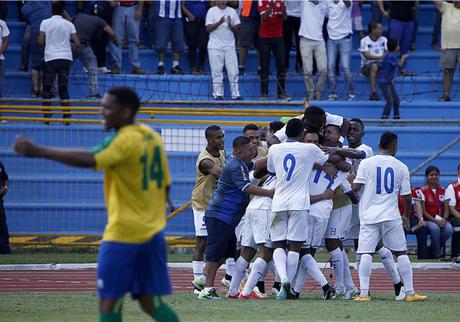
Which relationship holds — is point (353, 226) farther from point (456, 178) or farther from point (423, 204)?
point (456, 178)

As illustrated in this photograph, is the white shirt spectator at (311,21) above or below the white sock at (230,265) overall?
above

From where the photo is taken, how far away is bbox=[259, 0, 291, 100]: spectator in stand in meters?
24.4

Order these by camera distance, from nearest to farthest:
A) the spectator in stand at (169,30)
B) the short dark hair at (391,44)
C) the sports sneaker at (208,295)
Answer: the sports sneaker at (208,295) → the short dark hair at (391,44) → the spectator in stand at (169,30)

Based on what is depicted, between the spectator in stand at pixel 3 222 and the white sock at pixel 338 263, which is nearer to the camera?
the white sock at pixel 338 263

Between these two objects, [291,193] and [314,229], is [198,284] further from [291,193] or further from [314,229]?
[291,193]

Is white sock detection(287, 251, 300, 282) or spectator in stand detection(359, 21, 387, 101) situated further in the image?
spectator in stand detection(359, 21, 387, 101)

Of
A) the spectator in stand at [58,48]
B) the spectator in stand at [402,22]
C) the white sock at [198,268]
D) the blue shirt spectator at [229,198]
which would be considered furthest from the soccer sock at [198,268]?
the spectator in stand at [402,22]

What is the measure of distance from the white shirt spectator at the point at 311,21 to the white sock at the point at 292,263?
11.7 m

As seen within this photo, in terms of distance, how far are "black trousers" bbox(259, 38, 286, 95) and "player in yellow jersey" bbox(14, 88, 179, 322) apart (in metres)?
16.0

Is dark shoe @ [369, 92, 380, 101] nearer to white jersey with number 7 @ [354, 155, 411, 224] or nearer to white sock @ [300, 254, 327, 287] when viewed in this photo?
white jersey with number 7 @ [354, 155, 411, 224]

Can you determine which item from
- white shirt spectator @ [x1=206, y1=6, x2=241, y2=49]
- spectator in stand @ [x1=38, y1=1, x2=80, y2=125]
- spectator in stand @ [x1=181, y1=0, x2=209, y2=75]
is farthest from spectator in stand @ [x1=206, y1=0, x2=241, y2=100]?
spectator in stand @ [x1=38, y1=1, x2=80, y2=125]

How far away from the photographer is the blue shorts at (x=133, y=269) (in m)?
8.40

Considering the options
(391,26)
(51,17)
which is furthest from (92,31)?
(391,26)

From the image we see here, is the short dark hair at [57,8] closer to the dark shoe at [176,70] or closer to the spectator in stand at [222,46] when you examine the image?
the dark shoe at [176,70]
